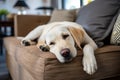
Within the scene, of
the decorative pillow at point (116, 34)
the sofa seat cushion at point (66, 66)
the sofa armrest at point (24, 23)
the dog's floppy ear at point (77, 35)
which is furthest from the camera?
the sofa armrest at point (24, 23)

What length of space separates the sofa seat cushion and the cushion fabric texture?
0.85ft

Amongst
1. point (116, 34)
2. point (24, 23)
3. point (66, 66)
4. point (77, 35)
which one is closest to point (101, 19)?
point (116, 34)

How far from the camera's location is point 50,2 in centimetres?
627

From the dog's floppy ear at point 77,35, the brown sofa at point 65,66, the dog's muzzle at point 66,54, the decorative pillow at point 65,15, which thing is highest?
the decorative pillow at point 65,15

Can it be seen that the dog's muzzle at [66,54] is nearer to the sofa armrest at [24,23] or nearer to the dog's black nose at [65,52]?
the dog's black nose at [65,52]

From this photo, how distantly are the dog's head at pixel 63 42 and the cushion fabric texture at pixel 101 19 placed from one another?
280 mm

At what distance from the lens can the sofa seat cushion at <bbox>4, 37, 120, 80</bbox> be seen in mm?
978

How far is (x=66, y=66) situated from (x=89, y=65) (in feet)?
0.41

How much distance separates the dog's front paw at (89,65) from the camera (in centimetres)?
102

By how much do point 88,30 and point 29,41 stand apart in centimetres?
48

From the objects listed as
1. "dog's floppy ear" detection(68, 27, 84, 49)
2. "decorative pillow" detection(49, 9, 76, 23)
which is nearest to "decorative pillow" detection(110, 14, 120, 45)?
"dog's floppy ear" detection(68, 27, 84, 49)

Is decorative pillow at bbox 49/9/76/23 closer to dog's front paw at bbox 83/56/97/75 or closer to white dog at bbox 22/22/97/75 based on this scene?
white dog at bbox 22/22/97/75

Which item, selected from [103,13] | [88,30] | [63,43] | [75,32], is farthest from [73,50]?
[103,13]

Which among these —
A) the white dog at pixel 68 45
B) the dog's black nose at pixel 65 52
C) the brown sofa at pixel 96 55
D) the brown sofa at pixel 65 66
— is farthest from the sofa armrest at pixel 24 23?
the dog's black nose at pixel 65 52
